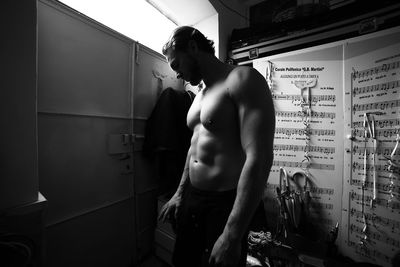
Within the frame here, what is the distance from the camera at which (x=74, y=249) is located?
1223 mm

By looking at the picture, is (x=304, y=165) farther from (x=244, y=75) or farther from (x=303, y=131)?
(x=244, y=75)

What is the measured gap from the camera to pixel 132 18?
5.47 ft

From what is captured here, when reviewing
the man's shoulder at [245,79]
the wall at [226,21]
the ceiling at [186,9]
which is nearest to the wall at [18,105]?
the man's shoulder at [245,79]

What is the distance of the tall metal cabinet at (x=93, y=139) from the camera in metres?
1.10

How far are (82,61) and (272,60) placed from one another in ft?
4.82

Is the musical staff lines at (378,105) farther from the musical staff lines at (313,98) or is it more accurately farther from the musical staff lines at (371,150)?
the musical staff lines at (371,150)

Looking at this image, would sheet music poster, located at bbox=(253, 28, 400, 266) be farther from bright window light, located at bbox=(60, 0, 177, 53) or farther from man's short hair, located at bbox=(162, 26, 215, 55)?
bright window light, located at bbox=(60, 0, 177, 53)

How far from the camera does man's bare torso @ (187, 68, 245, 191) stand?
0.74 metres

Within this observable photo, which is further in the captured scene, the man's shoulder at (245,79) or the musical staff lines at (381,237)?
the musical staff lines at (381,237)

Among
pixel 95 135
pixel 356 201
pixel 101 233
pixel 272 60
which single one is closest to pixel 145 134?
pixel 95 135

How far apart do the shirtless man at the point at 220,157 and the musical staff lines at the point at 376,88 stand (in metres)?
0.93

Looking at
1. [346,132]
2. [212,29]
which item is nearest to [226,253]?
[346,132]

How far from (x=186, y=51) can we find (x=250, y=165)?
62 cm

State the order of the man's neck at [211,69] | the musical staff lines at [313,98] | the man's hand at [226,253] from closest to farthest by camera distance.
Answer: the man's hand at [226,253], the man's neck at [211,69], the musical staff lines at [313,98]
